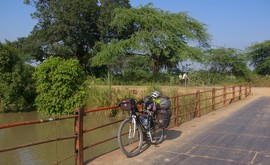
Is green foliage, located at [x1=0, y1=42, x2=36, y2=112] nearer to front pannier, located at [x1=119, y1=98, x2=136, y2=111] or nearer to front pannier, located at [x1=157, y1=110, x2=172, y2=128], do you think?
front pannier, located at [x1=157, y1=110, x2=172, y2=128]

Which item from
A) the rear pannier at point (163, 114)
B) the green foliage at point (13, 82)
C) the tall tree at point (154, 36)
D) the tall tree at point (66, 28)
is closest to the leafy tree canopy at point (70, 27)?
the tall tree at point (66, 28)

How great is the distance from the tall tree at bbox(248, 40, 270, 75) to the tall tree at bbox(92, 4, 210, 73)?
49.0 feet

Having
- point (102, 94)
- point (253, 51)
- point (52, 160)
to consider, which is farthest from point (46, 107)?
point (253, 51)

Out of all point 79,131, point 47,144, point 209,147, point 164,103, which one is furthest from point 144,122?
point 47,144

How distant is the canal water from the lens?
11.0m

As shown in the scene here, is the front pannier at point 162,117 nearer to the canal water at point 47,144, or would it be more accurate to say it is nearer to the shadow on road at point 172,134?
the shadow on road at point 172,134

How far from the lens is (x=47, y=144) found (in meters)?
13.1

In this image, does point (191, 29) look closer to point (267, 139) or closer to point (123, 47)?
point (123, 47)

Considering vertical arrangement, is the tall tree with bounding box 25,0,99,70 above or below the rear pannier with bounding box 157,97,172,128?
above

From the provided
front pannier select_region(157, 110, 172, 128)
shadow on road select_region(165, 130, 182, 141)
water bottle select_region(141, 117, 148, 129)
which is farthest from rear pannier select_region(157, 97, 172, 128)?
shadow on road select_region(165, 130, 182, 141)

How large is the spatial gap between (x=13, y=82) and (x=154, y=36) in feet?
53.1

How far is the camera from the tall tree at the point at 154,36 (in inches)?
1345

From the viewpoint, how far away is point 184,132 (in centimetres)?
1019

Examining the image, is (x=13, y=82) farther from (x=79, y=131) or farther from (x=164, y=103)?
(x=79, y=131)
